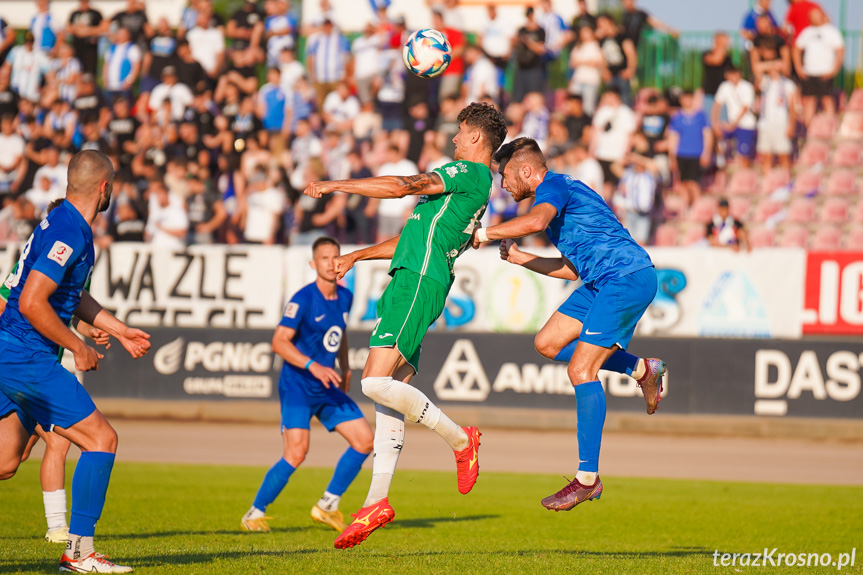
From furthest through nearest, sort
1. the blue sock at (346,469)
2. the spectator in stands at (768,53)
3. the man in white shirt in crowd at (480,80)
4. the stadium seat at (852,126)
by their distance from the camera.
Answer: the stadium seat at (852,126) → the man in white shirt in crowd at (480,80) → the spectator in stands at (768,53) → the blue sock at (346,469)

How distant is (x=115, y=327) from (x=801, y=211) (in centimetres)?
1580

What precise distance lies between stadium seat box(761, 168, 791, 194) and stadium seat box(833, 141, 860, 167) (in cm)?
109

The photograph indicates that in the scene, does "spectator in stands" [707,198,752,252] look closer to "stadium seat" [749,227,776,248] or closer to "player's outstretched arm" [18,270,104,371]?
"stadium seat" [749,227,776,248]

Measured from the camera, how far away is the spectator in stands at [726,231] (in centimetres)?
1734

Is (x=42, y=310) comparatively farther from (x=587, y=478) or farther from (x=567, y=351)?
(x=567, y=351)

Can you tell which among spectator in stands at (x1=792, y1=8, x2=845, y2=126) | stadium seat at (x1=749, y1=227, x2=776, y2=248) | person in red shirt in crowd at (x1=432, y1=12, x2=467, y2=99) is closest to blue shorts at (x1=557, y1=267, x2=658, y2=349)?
stadium seat at (x1=749, y1=227, x2=776, y2=248)

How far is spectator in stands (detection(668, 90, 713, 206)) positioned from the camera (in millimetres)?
18734

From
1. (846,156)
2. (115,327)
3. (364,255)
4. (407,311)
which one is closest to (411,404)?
(407,311)

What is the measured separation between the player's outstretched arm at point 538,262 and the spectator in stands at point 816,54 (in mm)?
13249

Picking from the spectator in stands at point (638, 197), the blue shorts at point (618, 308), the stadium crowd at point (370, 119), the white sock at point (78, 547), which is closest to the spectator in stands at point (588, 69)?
the stadium crowd at point (370, 119)

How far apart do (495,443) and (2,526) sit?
8.37 meters

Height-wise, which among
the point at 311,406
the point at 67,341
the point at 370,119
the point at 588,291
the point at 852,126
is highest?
the point at 852,126

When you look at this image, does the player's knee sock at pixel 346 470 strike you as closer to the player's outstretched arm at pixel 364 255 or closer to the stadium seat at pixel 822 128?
the player's outstretched arm at pixel 364 255

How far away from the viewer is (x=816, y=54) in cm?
1919
